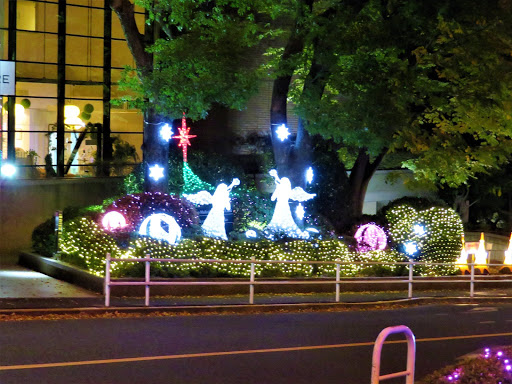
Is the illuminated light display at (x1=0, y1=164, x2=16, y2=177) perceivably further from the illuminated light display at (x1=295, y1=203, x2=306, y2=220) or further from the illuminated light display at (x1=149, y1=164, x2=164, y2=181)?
the illuminated light display at (x1=295, y1=203, x2=306, y2=220)

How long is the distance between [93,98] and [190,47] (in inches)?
263

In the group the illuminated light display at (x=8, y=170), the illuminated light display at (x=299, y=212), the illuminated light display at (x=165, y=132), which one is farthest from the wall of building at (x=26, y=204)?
the illuminated light display at (x=299, y=212)

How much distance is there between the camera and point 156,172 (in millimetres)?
23312

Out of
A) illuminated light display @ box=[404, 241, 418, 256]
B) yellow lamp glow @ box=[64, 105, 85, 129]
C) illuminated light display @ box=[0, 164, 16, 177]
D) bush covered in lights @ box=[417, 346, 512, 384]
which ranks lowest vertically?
bush covered in lights @ box=[417, 346, 512, 384]

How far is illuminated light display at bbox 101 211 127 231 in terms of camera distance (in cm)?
2019

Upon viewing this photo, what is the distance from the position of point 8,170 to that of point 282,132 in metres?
8.30

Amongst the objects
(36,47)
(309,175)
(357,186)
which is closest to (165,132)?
(309,175)

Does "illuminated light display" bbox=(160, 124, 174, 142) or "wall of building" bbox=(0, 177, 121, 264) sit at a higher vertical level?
"illuminated light display" bbox=(160, 124, 174, 142)

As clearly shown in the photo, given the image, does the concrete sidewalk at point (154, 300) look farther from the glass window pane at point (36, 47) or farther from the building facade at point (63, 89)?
the glass window pane at point (36, 47)

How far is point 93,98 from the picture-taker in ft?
90.7

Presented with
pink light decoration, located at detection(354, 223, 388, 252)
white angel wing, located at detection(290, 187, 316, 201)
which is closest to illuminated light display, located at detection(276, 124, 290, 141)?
white angel wing, located at detection(290, 187, 316, 201)

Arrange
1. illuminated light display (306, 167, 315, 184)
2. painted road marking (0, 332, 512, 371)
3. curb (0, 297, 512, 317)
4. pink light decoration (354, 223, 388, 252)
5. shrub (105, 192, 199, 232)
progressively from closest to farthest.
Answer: painted road marking (0, 332, 512, 371), curb (0, 297, 512, 317), shrub (105, 192, 199, 232), pink light decoration (354, 223, 388, 252), illuminated light display (306, 167, 315, 184)

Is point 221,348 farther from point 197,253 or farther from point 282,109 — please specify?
point 282,109

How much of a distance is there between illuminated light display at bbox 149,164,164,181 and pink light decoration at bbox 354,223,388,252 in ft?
20.1
